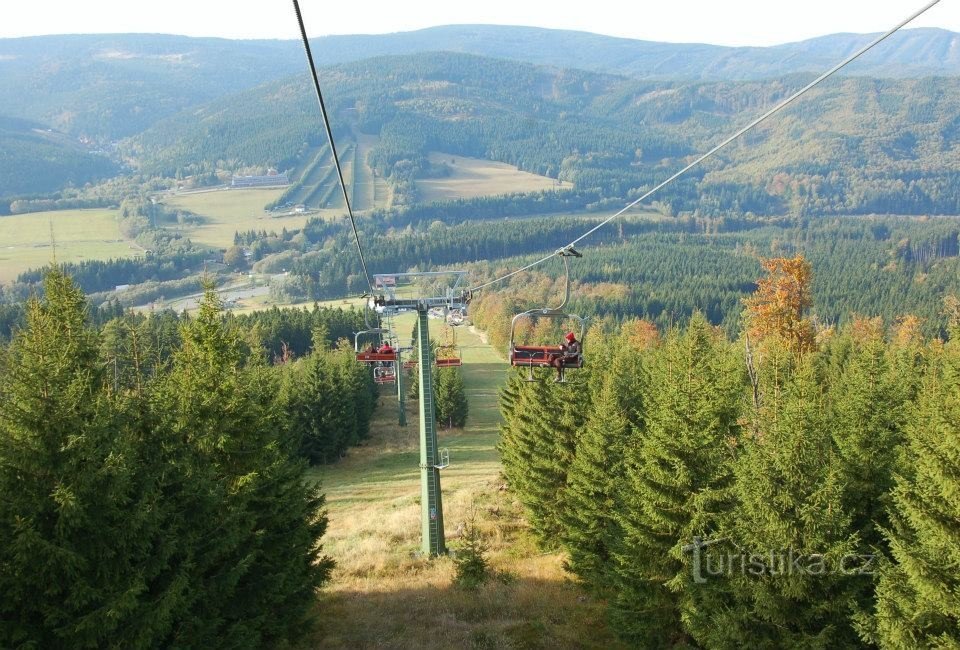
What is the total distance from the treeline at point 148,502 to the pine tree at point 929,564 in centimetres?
1288

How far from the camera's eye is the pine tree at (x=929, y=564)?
15.5 metres

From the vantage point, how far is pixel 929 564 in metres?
15.7

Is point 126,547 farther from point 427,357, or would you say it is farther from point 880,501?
point 880,501

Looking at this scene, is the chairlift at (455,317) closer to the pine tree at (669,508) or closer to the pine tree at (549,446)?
the pine tree at (549,446)

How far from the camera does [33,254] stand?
176 metres

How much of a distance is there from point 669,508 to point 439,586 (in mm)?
9015

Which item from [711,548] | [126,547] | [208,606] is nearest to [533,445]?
[711,548]

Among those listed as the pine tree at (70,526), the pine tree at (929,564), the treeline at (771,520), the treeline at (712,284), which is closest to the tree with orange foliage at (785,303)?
the treeline at (771,520)

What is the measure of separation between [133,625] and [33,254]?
190066 mm

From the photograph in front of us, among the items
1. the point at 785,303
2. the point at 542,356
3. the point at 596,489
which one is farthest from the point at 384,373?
the point at 785,303

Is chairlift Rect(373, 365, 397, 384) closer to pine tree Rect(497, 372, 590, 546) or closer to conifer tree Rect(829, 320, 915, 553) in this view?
pine tree Rect(497, 372, 590, 546)

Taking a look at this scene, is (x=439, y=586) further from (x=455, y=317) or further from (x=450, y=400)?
(x=450, y=400)

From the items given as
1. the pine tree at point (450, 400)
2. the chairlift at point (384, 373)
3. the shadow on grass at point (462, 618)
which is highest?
the chairlift at point (384, 373)

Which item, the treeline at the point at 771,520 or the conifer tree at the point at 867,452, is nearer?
the treeline at the point at 771,520
